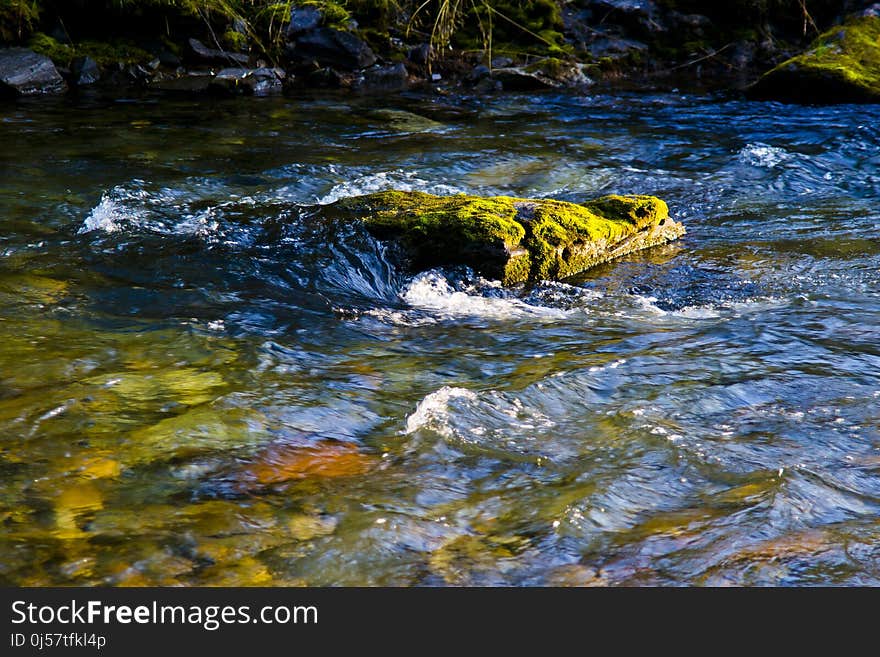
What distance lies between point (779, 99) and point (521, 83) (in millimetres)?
4300

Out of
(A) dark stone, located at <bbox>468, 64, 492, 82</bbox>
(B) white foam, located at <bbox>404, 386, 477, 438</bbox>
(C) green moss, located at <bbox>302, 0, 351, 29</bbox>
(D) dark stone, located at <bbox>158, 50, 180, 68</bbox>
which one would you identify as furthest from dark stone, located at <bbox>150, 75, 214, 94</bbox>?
(B) white foam, located at <bbox>404, 386, 477, 438</bbox>

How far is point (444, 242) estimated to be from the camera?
6.17 m

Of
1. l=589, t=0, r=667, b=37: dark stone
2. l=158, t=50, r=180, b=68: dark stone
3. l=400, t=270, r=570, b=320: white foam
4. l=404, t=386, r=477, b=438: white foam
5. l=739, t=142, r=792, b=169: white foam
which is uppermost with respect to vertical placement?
l=589, t=0, r=667, b=37: dark stone

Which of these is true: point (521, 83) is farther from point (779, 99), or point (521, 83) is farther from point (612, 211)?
point (612, 211)

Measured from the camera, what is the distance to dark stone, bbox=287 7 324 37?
15.7 m

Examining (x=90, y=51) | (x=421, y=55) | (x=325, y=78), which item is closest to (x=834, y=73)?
(x=421, y=55)

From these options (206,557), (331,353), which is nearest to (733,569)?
(206,557)

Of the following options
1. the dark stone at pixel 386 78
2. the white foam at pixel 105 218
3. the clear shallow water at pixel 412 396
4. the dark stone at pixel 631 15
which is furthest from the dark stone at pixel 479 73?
the white foam at pixel 105 218

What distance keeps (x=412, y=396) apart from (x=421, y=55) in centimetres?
1312

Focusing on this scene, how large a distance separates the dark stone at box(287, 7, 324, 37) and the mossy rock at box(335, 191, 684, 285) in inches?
390

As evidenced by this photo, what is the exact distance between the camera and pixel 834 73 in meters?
12.9

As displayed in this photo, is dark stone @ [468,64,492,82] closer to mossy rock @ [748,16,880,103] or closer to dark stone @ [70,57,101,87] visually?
mossy rock @ [748,16,880,103]

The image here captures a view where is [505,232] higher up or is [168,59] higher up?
[168,59]

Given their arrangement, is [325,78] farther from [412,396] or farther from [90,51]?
[412,396]
